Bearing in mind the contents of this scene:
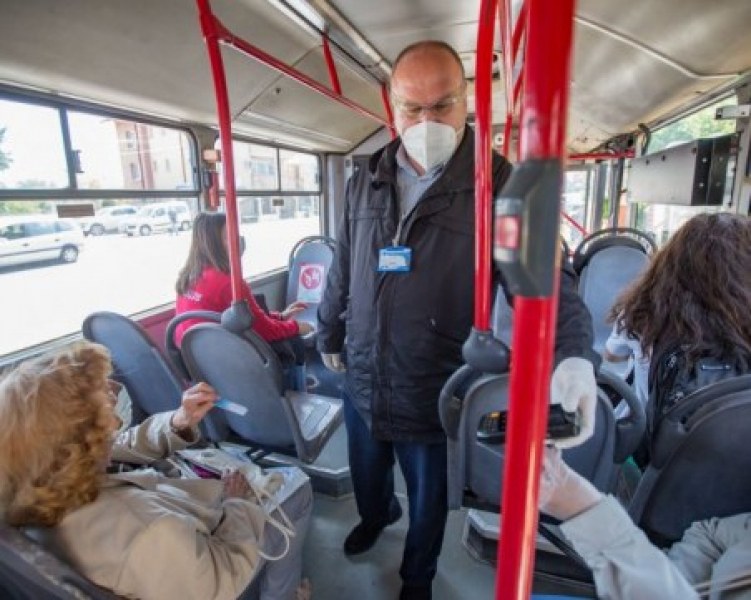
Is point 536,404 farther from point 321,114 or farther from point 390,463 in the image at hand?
point 321,114

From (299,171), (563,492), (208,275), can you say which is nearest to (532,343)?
(563,492)

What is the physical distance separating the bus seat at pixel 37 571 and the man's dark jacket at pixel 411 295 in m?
0.77

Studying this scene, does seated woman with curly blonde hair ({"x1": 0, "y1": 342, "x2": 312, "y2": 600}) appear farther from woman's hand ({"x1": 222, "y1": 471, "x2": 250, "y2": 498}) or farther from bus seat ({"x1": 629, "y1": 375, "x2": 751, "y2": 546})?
bus seat ({"x1": 629, "y1": 375, "x2": 751, "y2": 546})

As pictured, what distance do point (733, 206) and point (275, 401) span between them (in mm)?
2363

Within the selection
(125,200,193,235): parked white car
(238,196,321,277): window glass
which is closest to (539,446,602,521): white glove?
(125,200,193,235): parked white car

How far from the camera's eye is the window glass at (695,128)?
2.48 meters

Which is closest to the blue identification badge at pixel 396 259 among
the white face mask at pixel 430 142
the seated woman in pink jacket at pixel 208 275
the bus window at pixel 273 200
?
the white face mask at pixel 430 142

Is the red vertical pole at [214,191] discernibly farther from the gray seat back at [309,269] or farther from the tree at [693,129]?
the tree at [693,129]

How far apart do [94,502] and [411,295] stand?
80cm

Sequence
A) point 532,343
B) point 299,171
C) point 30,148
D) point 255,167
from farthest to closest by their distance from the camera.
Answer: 1. point 299,171
2. point 255,167
3. point 30,148
4. point 532,343

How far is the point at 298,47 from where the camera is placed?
2.34 meters

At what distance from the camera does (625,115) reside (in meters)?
3.30

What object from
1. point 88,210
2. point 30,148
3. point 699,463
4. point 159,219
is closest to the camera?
point 699,463

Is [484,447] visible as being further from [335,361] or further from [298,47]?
[298,47]
